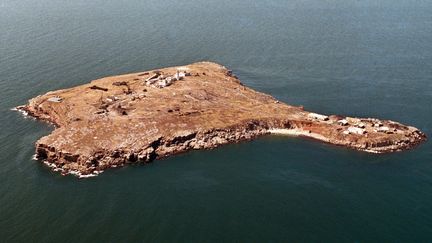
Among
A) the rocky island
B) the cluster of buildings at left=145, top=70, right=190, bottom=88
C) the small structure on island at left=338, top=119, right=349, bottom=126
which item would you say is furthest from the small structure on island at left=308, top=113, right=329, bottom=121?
the cluster of buildings at left=145, top=70, right=190, bottom=88

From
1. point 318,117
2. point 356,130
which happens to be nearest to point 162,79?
point 318,117

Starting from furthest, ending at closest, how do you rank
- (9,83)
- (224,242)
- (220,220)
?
(9,83) < (220,220) < (224,242)

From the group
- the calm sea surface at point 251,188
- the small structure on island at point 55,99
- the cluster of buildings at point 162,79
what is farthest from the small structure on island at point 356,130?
the small structure on island at point 55,99

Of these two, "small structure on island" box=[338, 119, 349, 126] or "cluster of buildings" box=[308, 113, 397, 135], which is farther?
"small structure on island" box=[338, 119, 349, 126]

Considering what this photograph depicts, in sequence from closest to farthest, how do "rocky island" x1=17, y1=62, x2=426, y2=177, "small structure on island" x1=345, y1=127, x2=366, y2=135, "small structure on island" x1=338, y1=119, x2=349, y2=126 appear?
"rocky island" x1=17, y1=62, x2=426, y2=177 → "small structure on island" x1=345, y1=127, x2=366, y2=135 → "small structure on island" x1=338, y1=119, x2=349, y2=126

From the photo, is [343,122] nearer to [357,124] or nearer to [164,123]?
[357,124]

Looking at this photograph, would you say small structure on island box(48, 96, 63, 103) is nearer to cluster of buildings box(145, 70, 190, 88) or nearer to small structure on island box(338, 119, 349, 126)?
cluster of buildings box(145, 70, 190, 88)

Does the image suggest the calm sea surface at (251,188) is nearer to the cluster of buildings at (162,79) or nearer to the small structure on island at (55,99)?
the small structure on island at (55,99)

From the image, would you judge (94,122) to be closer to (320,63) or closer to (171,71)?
(171,71)

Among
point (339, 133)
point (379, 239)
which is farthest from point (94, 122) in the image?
point (379, 239)
